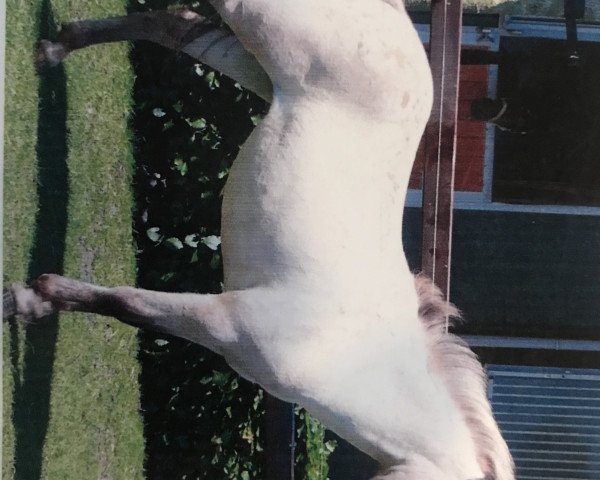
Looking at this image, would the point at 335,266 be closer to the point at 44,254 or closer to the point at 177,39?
the point at 177,39

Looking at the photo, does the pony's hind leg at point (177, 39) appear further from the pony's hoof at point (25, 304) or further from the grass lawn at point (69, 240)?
the pony's hoof at point (25, 304)

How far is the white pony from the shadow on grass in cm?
25

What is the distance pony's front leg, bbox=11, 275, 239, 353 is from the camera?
101 cm

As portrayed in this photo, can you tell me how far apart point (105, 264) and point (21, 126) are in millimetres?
366

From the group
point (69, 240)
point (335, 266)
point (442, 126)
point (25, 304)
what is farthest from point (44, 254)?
point (442, 126)

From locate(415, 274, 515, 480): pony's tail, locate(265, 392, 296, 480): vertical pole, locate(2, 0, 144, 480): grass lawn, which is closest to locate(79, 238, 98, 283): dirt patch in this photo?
locate(2, 0, 144, 480): grass lawn

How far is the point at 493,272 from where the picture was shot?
131 centimetres

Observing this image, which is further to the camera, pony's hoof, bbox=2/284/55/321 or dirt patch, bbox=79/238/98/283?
dirt patch, bbox=79/238/98/283

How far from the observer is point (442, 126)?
1173 mm

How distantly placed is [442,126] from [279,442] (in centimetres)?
75

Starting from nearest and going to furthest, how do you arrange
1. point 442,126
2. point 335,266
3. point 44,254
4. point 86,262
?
1. point 335,266
2. point 442,126
3. point 44,254
4. point 86,262

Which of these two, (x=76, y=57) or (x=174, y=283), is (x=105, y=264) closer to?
(x=174, y=283)

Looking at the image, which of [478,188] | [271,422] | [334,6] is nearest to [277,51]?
[334,6]

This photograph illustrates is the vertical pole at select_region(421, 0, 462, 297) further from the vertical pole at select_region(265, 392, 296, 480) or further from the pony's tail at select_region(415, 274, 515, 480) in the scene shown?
the vertical pole at select_region(265, 392, 296, 480)
